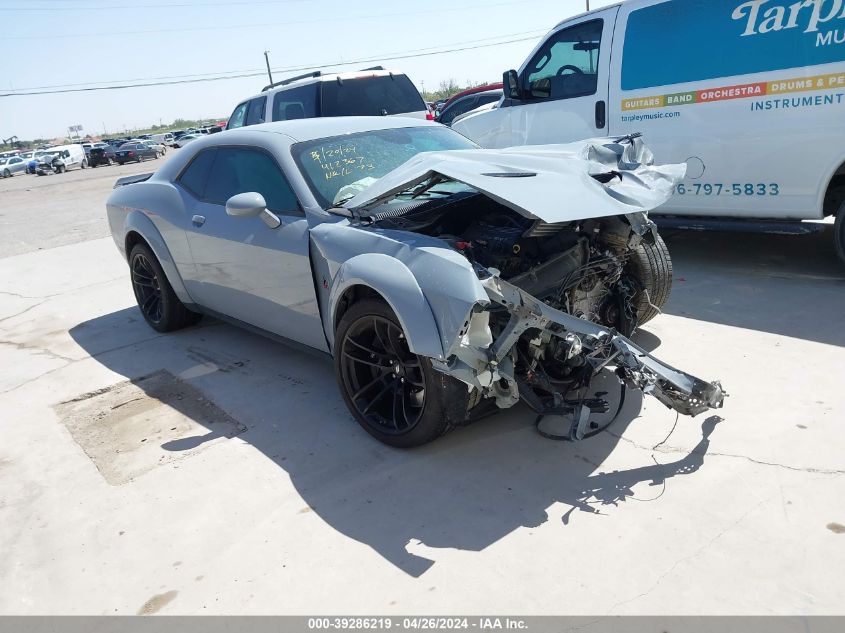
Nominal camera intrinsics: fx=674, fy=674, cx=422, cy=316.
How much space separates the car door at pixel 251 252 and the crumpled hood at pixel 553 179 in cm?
49

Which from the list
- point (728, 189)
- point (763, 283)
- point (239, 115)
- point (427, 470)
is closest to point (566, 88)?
point (728, 189)

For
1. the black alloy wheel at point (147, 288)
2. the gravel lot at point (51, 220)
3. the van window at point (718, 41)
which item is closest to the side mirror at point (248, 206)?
the black alloy wheel at point (147, 288)

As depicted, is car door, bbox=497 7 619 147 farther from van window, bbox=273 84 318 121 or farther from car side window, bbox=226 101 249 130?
car side window, bbox=226 101 249 130

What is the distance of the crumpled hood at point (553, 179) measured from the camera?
315 centimetres

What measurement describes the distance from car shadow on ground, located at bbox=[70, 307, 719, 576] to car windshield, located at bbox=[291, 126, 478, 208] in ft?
4.28

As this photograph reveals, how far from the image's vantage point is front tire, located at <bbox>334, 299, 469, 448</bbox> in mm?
3207

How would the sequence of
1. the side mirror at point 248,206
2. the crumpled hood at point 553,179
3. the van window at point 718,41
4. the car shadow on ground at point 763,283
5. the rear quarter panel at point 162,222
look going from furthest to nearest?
1. the rear quarter panel at point 162,222
2. the van window at point 718,41
3. the car shadow on ground at point 763,283
4. the side mirror at point 248,206
5. the crumpled hood at point 553,179

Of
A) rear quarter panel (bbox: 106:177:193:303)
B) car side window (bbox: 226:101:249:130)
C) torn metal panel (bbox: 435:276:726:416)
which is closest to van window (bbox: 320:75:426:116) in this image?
car side window (bbox: 226:101:249:130)

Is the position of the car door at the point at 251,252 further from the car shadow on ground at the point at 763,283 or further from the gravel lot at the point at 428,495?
the car shadow on ground at the point at 763,283

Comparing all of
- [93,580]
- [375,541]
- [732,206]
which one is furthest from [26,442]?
[732,206]

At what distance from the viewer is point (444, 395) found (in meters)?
3.17

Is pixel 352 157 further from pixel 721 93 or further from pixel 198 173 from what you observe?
pixel 721 93

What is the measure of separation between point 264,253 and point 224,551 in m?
1.90

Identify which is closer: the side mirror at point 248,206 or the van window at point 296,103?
the side mirror at point 248,206
